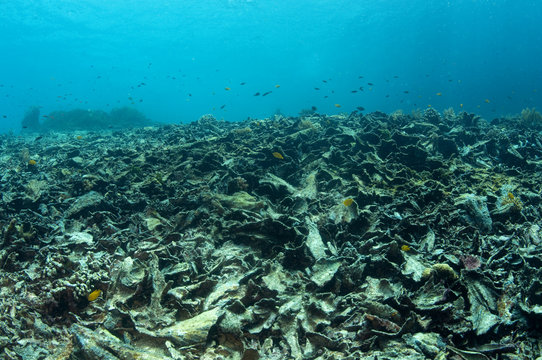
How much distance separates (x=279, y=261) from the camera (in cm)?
512

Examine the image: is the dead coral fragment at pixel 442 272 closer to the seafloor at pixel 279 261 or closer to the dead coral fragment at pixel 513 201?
the seafloor at pixel 279 261

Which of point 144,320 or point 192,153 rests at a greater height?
point 192,153

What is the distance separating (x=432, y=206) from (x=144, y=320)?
649 cm

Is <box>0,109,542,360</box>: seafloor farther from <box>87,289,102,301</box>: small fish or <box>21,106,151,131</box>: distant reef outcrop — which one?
<box>21,106,151,131</box>: distant reef outcrop

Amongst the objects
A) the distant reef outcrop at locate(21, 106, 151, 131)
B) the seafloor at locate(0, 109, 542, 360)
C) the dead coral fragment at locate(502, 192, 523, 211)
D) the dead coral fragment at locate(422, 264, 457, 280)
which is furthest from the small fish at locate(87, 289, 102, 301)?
the distant reef outcrop at locate(21, 106, 151, 131)

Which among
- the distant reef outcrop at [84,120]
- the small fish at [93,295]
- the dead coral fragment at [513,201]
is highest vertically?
the distant reef outcrop at [84,120]

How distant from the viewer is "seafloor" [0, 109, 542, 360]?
3293mm

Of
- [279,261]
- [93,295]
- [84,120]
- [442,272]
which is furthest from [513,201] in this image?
[84,120]

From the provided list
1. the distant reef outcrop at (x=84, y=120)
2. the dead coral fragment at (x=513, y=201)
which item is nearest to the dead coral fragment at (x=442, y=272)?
the dead coral fragment at (x=513, y=201)

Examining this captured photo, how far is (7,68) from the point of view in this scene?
4808 inches

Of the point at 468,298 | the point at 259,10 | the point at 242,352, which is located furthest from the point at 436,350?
the point at 259,10

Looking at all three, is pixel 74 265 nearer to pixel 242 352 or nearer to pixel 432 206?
pixel 242 352

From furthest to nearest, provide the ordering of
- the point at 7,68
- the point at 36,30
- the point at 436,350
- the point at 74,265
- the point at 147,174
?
the point at 7,68 < the point at 36,30 < the point at 147,174 < the point at 74,265 < the point at 436,350

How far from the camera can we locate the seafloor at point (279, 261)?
3.29 m
